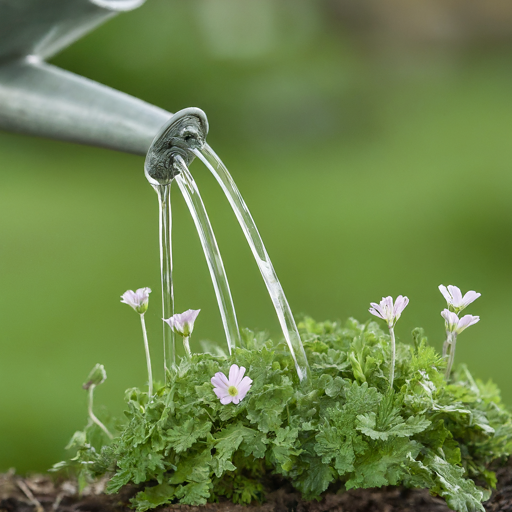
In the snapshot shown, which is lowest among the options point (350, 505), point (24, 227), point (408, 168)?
point (350, 505)

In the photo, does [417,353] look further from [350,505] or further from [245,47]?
[245,47]

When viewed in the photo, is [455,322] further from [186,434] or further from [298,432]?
[186,434]

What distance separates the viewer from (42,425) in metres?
1.71

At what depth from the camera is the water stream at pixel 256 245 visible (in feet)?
2.64

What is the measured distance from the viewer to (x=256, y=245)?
81 centimetres

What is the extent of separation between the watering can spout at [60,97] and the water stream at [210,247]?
0.08 meters

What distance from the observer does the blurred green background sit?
2096mm

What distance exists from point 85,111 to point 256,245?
0.25 metres

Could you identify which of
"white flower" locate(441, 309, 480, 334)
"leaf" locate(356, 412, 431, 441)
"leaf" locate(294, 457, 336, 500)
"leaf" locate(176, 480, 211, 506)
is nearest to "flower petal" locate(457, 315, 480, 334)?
"white flower" locate(441, 309, 480, 334)

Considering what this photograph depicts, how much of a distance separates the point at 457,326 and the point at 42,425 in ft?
4.10

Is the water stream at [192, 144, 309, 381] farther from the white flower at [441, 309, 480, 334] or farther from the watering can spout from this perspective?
the white flower at [441, 309, 480, 334]

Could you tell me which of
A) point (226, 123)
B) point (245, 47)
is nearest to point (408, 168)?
point (226, 123)

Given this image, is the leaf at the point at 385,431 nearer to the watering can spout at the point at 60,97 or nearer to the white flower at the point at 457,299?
the white flower at the point at 457,299

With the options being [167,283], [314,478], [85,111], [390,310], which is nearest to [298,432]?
[314,478]
